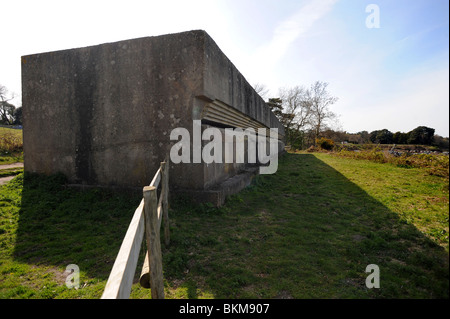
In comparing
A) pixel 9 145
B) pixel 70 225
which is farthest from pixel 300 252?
pixel 9 145

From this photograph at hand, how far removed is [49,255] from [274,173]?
7567mm

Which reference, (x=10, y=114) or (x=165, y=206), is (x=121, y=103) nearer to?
(x=165, y=206)

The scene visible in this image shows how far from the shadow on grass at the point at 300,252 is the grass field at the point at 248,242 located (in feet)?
0.04

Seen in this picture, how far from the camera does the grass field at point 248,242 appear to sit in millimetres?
2166

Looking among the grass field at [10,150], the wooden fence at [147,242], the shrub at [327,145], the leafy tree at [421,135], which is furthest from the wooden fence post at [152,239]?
the shrub at [327,145]

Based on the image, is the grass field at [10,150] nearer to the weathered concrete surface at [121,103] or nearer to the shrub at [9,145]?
the shrub at [9,145]

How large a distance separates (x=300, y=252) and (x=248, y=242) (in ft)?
2.43

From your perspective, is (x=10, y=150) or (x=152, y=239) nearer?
(x=152, y=239)

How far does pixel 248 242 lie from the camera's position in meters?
3.27

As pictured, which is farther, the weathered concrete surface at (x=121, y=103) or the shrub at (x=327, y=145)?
the shrub at (x=327, y=145)

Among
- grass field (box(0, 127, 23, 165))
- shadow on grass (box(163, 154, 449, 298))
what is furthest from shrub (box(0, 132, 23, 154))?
shadow on grass (box(163, 154, 449, 298))

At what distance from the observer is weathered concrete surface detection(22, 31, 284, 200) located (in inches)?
171

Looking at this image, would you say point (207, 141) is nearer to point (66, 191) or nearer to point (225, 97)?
point (225, 97)
